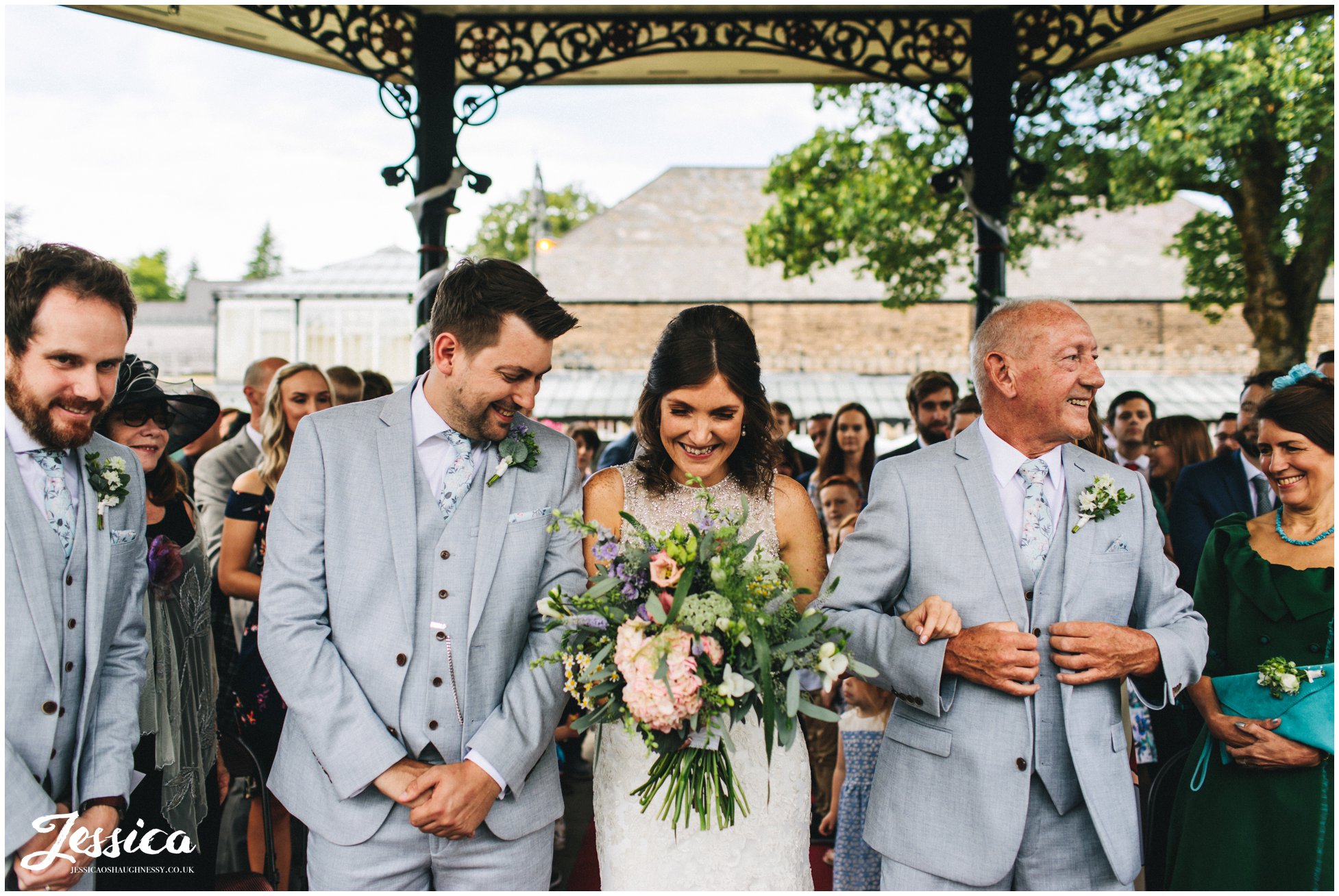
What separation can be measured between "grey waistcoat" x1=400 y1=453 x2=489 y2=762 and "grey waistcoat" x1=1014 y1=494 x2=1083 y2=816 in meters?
1.55

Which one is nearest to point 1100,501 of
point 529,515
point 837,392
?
point 529,515

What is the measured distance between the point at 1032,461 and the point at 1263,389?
Result: 9.63ft

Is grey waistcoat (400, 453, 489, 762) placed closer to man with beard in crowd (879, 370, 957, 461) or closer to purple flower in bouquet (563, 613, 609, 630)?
purple flower in bouquet (563, 613, 609, 630)

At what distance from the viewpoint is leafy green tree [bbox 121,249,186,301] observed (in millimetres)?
83000

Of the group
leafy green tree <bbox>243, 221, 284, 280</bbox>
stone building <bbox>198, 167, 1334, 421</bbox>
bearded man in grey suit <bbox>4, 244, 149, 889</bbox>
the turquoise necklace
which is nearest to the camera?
bearded man in grey suit <bbox>4, 244, 149, 889</bbox>

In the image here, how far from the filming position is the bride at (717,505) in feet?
9.56

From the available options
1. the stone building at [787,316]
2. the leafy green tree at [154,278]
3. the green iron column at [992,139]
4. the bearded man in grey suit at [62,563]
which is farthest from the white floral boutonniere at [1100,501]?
the leafy green tree at [154,278]

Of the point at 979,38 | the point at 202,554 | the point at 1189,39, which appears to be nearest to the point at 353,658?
the point at 202,554

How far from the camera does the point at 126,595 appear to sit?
8.87 ft

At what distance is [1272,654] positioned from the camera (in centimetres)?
314

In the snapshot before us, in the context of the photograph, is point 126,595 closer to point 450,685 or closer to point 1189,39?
point 450,685

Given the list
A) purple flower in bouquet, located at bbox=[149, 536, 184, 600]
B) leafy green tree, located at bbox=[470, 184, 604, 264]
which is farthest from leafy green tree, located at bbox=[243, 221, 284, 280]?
purple flower in bouquet, located at bbox=[149, 536, 184, 600]

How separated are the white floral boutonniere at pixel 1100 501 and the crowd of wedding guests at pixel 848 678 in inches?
23.7

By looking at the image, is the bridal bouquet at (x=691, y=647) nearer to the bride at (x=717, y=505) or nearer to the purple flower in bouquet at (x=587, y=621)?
the purple flower in bouquet at (x=587, y=621)
